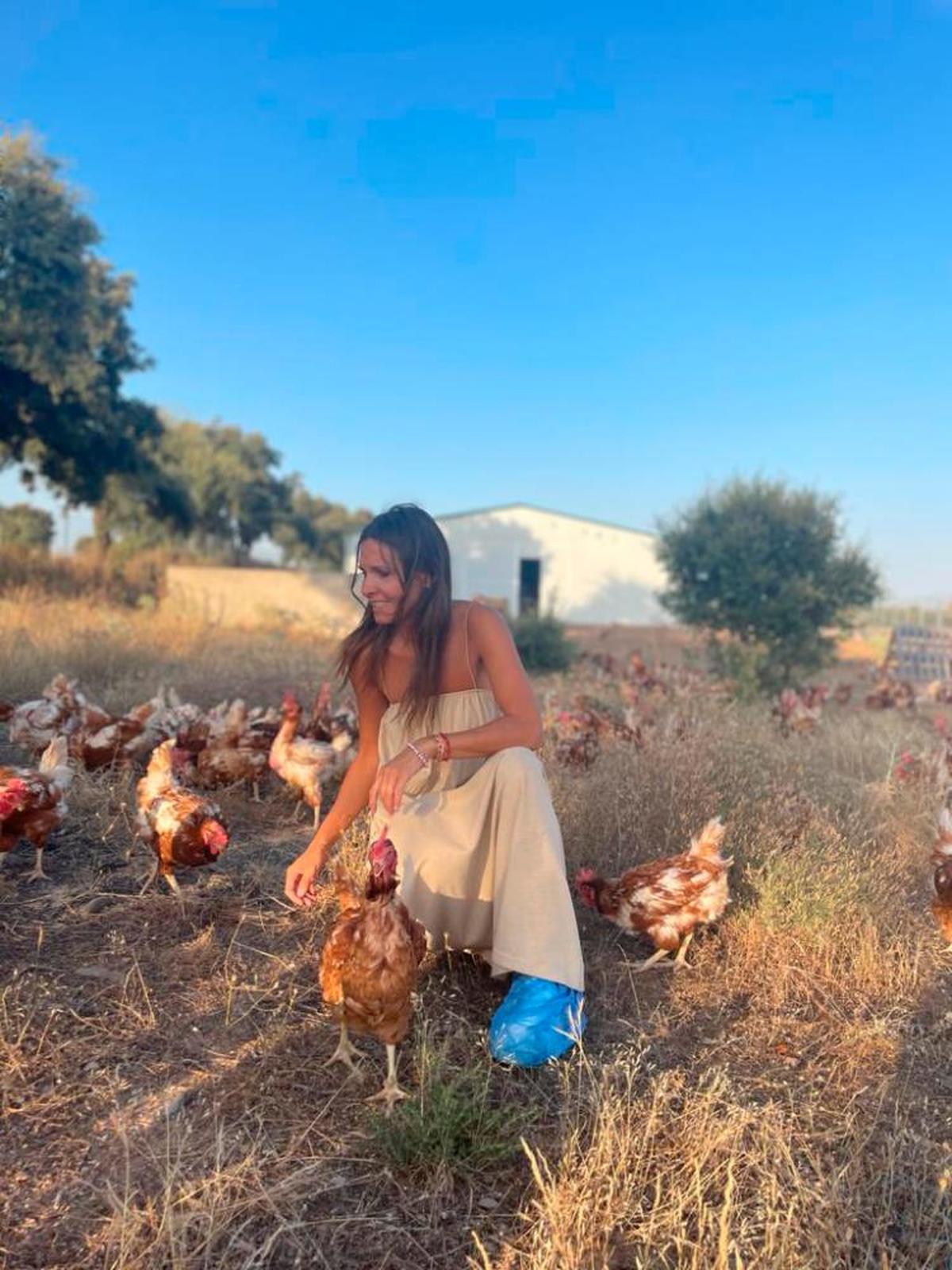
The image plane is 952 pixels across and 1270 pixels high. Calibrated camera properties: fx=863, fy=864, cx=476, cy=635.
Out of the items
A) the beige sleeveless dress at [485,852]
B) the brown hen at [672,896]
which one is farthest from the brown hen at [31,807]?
the brown hen at [672,896]

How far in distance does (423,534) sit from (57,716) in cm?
322

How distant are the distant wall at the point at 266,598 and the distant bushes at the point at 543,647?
112 inches

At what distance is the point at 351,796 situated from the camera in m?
2.93

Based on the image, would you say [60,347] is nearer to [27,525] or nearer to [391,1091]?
[391,1091]

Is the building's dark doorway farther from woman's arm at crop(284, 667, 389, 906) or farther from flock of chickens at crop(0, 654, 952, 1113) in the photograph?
woman's arm at crop(284, 667, 389, 906)

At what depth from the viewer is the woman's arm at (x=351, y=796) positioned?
271 cm

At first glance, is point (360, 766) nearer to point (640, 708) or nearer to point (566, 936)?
point (566, 936)

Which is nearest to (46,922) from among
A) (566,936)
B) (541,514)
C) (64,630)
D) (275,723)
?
(566,936)

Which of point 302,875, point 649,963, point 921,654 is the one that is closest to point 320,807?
point 302,875

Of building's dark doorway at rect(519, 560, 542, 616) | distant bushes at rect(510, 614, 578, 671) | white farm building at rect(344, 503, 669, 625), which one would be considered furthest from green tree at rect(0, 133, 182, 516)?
building's dark doorway at rect(519, 560, 542, 616)

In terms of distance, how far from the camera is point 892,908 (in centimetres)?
364

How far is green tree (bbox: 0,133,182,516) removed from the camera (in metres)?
10.9

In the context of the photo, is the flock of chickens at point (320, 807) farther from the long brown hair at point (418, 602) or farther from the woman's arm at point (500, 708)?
the long brown hair at point (418, 602)

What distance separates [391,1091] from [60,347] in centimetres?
1251
